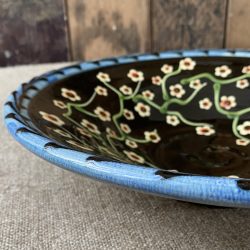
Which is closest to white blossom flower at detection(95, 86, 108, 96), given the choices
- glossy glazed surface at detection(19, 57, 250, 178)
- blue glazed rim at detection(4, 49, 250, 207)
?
glossy glazed surface at detection(19, 57, 250, 178)

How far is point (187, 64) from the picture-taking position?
57 centimetres

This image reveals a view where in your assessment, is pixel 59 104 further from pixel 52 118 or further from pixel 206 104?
pixel 206 104

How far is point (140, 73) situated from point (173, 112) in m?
0.07

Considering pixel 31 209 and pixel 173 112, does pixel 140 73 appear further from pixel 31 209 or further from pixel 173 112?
pixel 31 209

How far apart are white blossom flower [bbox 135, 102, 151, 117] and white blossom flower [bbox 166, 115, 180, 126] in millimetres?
27

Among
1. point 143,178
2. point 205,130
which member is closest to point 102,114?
point 205,130

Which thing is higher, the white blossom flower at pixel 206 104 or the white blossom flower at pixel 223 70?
the white blossom flower at pixel 223 70

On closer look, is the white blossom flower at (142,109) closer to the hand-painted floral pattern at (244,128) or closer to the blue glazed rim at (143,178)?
the hand-painted floral pattern at (244,128)

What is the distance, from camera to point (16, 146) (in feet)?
1.91

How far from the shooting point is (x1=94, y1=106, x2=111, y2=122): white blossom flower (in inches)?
20.3

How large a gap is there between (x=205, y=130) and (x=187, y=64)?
0.31 feet

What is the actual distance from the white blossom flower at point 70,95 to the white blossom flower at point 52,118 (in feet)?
0.24

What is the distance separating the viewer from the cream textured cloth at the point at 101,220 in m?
0.35

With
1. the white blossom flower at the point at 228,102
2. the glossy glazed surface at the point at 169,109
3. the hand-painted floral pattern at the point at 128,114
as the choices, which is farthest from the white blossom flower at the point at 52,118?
the white blossom flower at the point at 228,102
